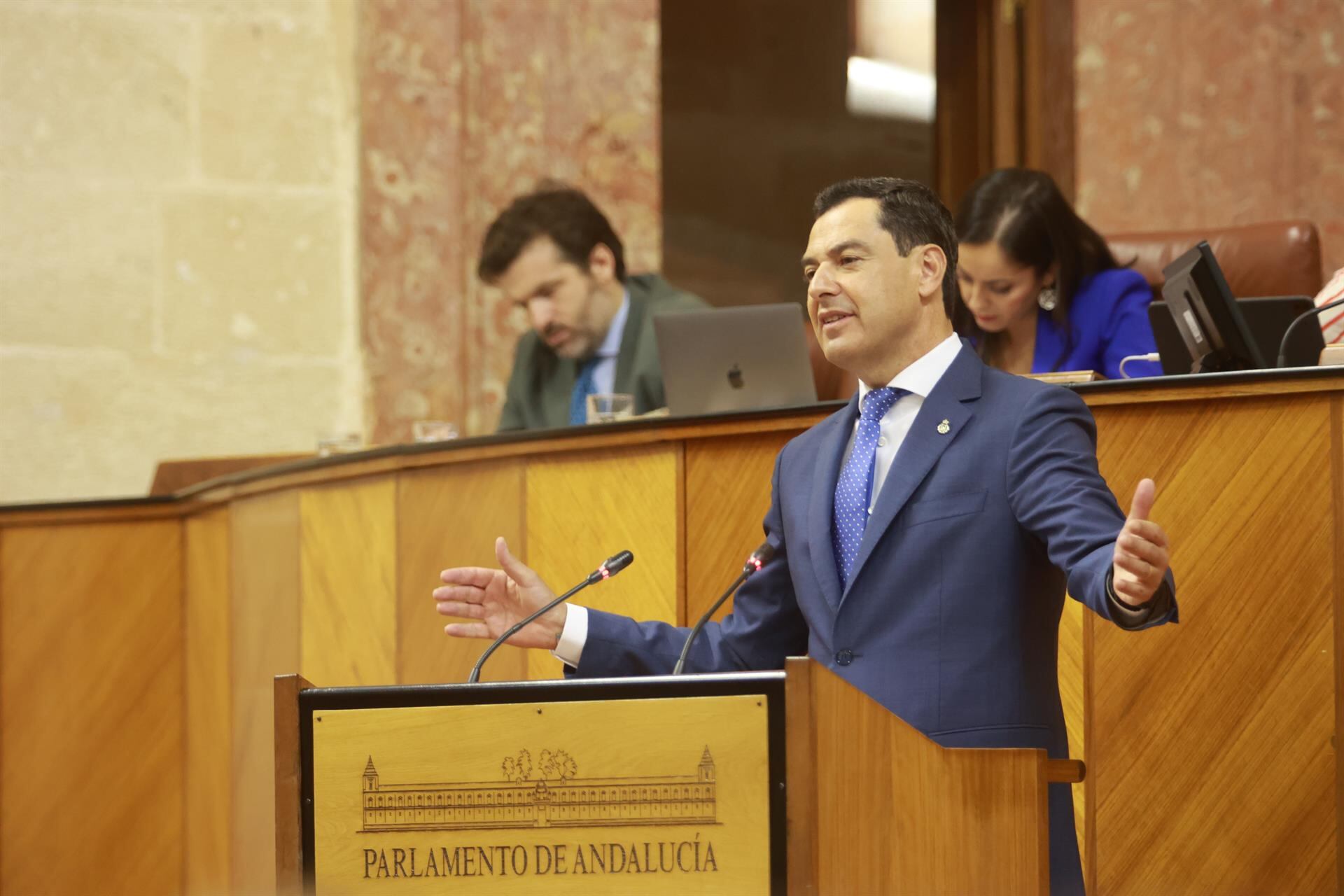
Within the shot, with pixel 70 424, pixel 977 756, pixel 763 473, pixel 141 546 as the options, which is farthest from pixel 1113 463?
pixel 70 424

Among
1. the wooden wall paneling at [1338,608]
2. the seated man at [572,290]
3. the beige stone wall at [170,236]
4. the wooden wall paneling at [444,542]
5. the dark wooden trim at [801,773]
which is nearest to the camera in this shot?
the dark wooden trim at [801,773]

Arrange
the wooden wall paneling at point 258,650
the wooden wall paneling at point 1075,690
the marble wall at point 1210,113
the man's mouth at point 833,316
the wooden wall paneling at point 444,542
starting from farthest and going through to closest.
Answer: the marble wall at point 1210,113 < the wooden wall paneling at point 258,650 < the wooden wall paneling at point 444,542 < the wooden wall paneling at point 1075,690 < the man's mouth at point 833,316

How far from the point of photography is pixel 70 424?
577 cm

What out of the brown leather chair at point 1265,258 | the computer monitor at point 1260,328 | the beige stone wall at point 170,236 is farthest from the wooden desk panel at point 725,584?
the brown leather chair at point 1265,258

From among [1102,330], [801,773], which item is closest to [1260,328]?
[1102,330]

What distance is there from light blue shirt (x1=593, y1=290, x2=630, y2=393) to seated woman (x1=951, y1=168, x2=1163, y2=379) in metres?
0.97

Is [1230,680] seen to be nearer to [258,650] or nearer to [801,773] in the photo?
[801,773]

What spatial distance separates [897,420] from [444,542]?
1.59 meters

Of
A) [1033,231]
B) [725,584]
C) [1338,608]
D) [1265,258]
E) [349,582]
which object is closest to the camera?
[1338,608]

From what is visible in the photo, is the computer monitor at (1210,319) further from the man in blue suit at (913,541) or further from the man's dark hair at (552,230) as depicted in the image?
the man's dark hair at (552,230)

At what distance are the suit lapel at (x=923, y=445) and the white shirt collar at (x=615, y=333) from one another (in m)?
2.29

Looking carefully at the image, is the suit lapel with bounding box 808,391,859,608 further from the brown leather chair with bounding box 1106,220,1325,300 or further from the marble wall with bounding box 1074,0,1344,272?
the marble wall with bounding box 1074,0,1344,272

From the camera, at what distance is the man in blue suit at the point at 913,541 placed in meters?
2.02

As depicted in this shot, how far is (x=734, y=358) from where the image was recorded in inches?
141
